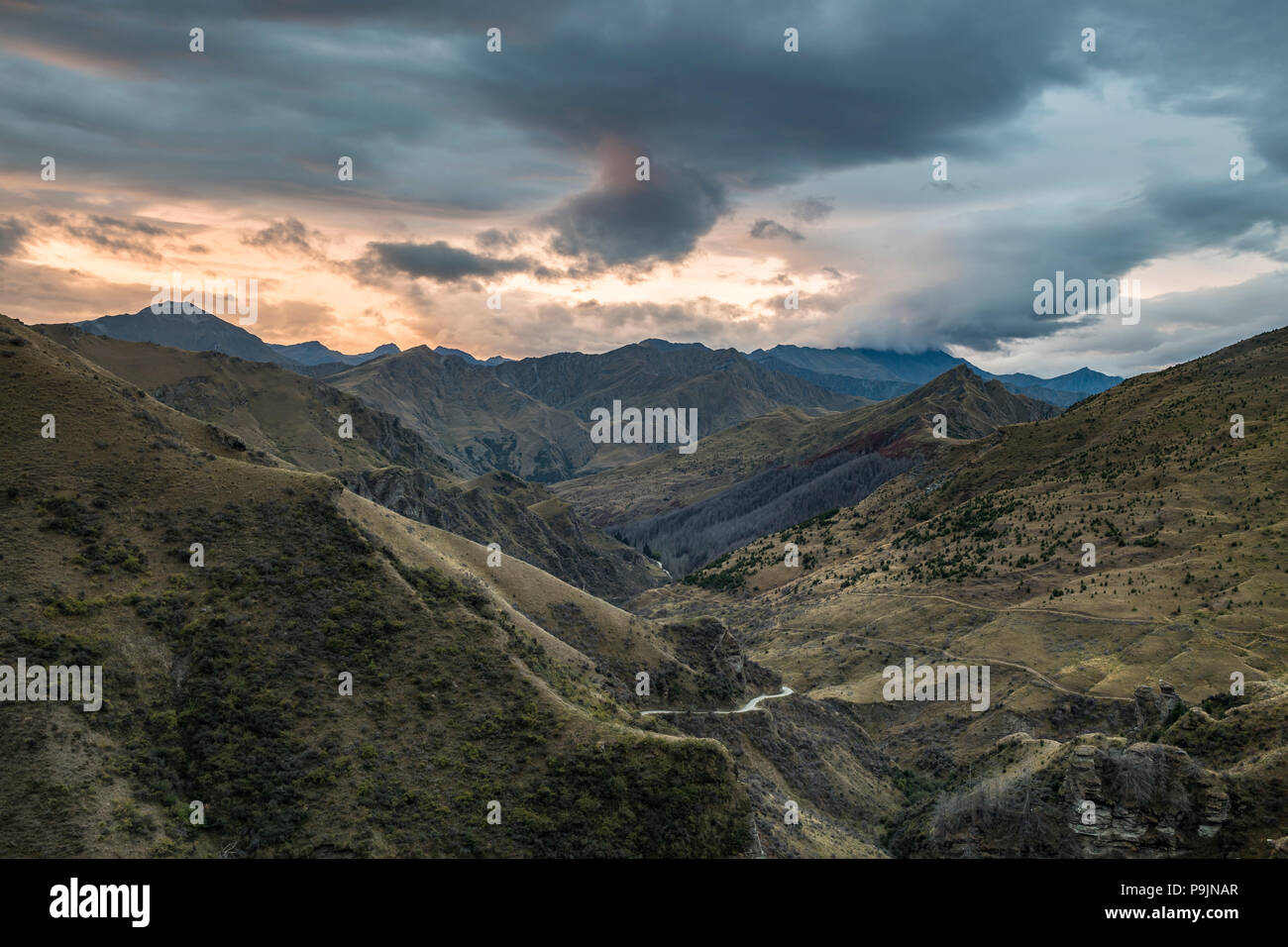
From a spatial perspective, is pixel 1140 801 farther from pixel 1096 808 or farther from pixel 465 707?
pixel 465 707

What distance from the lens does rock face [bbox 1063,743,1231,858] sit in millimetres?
54469

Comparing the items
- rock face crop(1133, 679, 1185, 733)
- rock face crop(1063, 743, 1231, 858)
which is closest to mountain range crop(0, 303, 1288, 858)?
rock face crop(1063, 743, 1231, 858)

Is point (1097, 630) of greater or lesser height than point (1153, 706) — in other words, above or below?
above

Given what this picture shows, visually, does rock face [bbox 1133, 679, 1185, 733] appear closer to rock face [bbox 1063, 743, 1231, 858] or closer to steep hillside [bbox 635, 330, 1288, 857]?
steep hillside [bbox 635, 330, 1288, 857]

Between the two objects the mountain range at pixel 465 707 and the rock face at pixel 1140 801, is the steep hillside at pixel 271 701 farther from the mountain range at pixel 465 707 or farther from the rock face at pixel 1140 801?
the rock face at pixel 1140 801

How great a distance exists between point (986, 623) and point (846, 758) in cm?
4703

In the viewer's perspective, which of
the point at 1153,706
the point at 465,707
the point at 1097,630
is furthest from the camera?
the point at 1097,630

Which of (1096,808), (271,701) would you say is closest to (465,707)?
(271,701)

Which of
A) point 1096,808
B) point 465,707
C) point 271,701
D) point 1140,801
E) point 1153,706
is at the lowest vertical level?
point 1096,808

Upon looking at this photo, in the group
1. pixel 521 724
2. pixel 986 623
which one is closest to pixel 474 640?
pixel 521 724

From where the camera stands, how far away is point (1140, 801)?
57125 millimetres

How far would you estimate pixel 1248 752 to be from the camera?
59062 mm

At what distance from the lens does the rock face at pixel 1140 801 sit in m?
54.5
